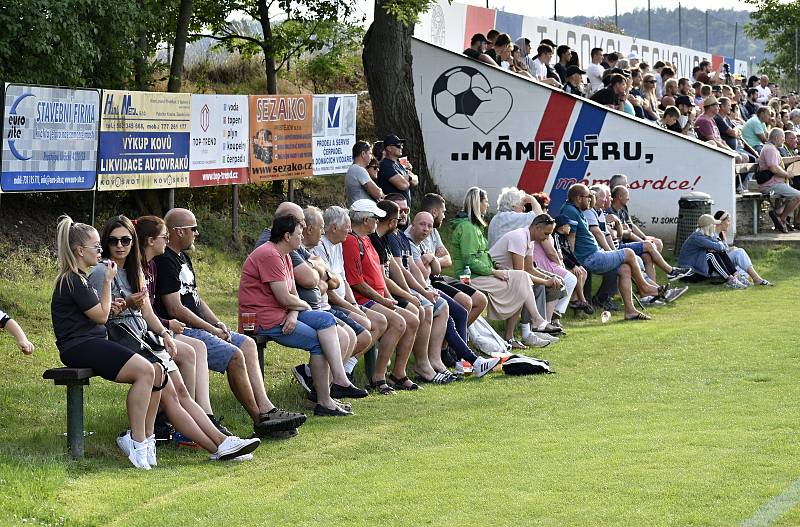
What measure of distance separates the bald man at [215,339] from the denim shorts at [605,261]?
757 cm

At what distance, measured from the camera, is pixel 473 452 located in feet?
28.2

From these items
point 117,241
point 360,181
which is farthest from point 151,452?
point 360,181

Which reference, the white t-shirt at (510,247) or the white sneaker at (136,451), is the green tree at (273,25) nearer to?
the white t-shirt at (510,247)

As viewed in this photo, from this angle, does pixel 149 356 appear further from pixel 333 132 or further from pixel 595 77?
pixel 595 77

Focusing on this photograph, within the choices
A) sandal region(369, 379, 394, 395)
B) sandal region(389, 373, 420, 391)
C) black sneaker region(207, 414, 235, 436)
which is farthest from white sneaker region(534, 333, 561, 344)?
black sneaker region(207, 414, 235, 436)

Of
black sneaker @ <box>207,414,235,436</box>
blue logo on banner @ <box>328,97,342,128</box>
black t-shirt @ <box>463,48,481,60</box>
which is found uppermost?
black t-shirt @ <box>463,48,481,60</box>

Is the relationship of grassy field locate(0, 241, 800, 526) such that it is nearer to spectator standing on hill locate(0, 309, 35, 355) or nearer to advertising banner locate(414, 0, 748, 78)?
spectator standing on hill locate(0, 309, 35, 355)

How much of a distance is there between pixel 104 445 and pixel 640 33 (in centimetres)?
14436

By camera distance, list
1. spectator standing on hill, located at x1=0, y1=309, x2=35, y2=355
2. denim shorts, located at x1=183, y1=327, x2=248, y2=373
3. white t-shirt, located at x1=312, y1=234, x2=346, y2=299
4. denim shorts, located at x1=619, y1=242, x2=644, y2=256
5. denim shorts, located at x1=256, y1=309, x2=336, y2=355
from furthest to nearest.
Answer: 1. denim shorts, located at x1=619, y1=242, x2=644, y2=256
2. white t-shirt, located at x1=312, y1=234, x2=346, y2=299
3. denim shorts, located at x1=256, y1=309, x2=336, y2=355
4. denim shorts, located at x1=183, y1=327, x2=248, y2=373
5. spectator standing on hill, located at x1=0, y1=309, x2=35, y2=355

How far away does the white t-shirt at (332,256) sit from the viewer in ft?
37.1

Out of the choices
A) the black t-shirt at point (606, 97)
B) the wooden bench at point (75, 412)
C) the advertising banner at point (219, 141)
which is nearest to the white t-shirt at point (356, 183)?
the advertising banner at point (219, 141)

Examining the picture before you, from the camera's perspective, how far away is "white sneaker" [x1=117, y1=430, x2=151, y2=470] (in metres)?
8.41

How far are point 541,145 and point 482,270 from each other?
8622 millimetres

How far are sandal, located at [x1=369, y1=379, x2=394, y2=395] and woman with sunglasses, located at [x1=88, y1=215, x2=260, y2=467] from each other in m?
2.80
